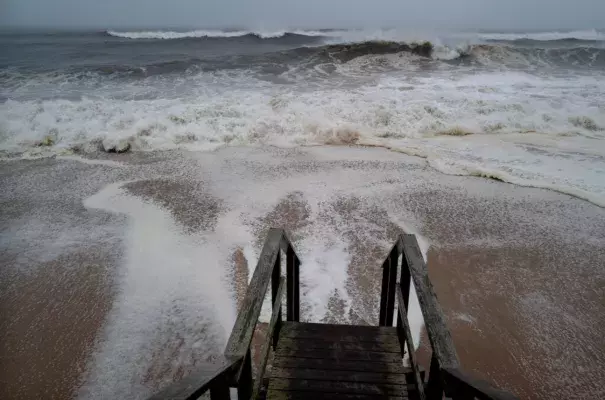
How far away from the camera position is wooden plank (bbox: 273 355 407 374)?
2.87 meters

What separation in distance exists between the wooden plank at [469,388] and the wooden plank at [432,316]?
2.6 inches

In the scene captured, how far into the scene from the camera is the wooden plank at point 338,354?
301 centimetres

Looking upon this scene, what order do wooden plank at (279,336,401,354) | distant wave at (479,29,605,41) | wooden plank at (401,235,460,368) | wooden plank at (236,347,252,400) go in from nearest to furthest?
wooden plank at (401,235,460,368) < wooden plank at (236,347,252,400) < wooden plank at (279,336,401,354) < distant wave at (479,29,605,41)

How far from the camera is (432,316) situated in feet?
6.66

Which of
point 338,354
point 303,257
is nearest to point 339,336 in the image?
point 338,354

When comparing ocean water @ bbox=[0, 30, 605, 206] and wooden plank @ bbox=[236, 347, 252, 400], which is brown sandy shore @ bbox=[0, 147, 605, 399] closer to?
ocean water @ bbox=[0, 30, 605, 206]

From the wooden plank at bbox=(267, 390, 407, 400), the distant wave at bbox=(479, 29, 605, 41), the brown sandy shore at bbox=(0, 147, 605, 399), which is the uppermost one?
the distant wave at bbox=(479, 29, 605, 41)

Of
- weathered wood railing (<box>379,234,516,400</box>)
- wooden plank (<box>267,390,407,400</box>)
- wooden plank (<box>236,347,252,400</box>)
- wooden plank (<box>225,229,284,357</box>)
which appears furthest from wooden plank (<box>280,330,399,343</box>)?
wooden plank (<box>236,347,252,400</box>)

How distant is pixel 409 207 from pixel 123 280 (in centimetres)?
492

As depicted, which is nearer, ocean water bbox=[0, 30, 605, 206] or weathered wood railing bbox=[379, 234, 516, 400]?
weathered wood railing bbox=[379, 234, 516, 400]

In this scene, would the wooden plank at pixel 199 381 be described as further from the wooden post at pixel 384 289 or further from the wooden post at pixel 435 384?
the wooden post at pixel 384 289

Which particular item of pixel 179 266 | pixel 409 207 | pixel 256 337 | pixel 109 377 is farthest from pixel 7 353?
pixel 409 207

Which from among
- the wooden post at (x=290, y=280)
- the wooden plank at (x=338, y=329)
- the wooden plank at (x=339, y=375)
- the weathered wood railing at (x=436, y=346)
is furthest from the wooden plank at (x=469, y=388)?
the wooden post at (x=290, y=280)

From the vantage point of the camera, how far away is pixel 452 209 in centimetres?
698
